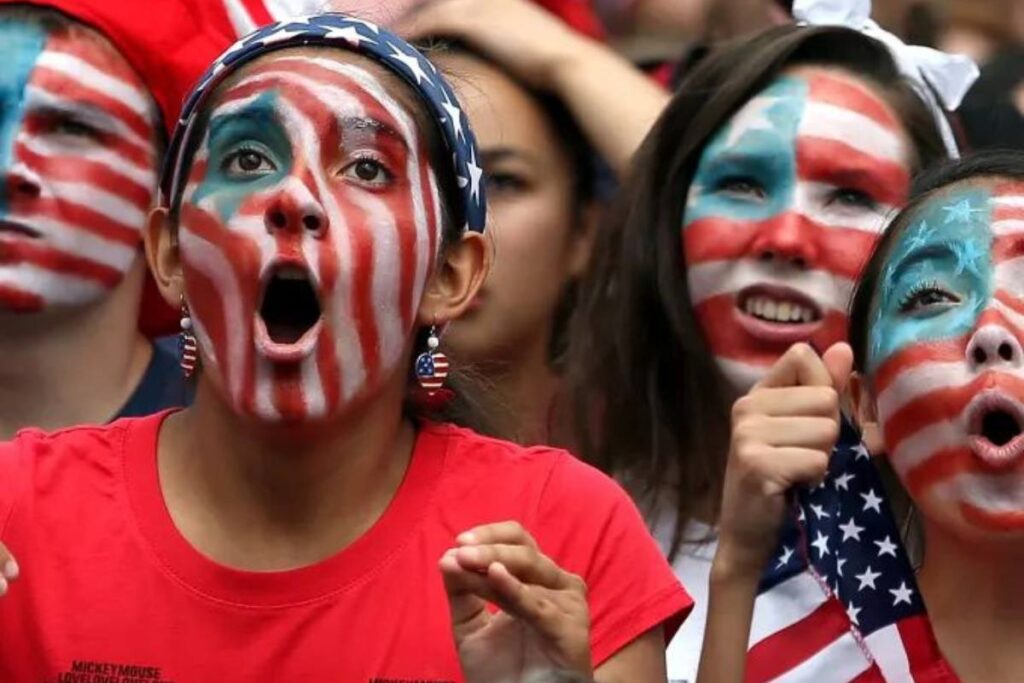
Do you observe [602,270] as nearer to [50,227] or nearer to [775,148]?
[775,148]

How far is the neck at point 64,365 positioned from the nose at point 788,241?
1005mm

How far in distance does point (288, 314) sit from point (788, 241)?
1.11m

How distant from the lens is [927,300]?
352 cm

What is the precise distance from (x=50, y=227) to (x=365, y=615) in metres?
1.27

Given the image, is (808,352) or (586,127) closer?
(808,352)

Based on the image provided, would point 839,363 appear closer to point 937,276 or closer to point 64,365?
point 937,276

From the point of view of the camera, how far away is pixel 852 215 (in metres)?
4.19

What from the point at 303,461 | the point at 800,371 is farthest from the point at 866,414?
the point at 303,461

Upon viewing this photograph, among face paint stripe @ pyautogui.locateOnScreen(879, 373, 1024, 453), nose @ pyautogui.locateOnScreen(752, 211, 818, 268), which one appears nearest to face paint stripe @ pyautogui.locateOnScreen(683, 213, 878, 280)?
nose @ pyautogui.locateOnScreen(752, 211, 818, 268)

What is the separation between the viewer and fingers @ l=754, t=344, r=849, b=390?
3.53 metres

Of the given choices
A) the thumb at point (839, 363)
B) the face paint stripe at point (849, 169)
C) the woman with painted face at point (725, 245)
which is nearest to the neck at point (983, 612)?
the thumb at point (839, 363)

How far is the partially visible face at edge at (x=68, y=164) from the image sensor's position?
4.14 metres

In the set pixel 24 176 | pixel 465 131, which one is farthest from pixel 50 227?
pixel 465 131

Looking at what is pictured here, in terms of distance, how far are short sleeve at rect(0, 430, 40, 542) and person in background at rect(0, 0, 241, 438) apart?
920 millimetres
